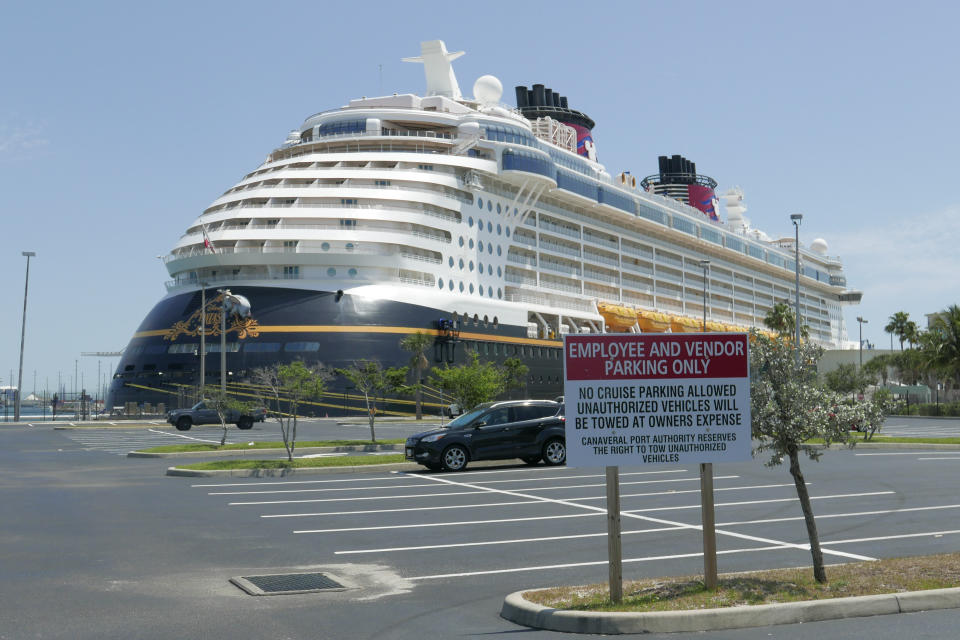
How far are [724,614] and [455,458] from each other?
13848 mm

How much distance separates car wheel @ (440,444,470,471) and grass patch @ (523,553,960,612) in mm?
12389

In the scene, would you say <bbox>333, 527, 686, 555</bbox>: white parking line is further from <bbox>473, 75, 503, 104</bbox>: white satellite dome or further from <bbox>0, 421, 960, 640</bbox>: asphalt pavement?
<bbox>473, 75, 503, 104</bbox>: white satellite dome

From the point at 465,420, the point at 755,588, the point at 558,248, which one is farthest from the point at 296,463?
the point at 558,248

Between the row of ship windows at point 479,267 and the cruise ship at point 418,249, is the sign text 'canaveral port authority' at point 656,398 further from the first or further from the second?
the row of ship windows at point 479,267

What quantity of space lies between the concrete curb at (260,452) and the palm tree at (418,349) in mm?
19087

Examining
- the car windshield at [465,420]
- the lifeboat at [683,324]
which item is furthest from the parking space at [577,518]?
the lifeboat at [683,324]

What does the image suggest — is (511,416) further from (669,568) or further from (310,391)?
(669,568)

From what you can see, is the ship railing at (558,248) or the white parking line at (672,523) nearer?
the white parking line at (672,523)

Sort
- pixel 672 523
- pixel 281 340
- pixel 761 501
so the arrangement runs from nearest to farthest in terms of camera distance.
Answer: pixel 672 523 < pixel 761 501 < pixel 281 340

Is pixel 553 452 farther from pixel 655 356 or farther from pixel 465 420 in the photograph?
pixel 655 356

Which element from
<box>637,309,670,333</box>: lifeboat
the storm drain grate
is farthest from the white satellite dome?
the storm drain grate

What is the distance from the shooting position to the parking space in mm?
9867

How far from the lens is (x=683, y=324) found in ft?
257

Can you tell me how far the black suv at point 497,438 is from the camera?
2055 cm
